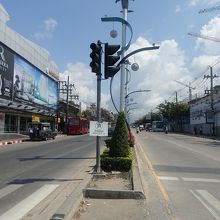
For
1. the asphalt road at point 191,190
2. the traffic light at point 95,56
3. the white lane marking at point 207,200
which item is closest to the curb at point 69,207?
the asphalt road at point 191,190

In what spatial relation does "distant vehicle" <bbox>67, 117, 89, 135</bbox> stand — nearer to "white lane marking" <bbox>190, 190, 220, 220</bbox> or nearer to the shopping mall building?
the shopping mall building

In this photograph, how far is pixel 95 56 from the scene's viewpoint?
1459 cm

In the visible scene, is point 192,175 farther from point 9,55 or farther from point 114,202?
point 9,55

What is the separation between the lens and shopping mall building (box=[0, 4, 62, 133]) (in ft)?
187

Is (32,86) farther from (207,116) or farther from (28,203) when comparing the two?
(28,203)

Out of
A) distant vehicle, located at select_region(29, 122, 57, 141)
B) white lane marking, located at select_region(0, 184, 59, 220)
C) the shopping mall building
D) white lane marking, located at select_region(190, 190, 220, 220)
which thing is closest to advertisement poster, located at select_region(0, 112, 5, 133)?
the shopping mall building

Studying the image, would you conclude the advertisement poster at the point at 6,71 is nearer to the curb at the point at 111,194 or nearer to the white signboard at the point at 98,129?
the white signboard at the point at 98,129

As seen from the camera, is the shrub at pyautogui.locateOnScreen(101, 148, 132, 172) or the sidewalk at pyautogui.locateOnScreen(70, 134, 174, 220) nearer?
the sidewalk at pyautogui.locateOnScreen(70, 134, 174, 220)

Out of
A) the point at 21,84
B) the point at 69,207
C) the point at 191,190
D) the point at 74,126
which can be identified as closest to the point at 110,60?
the point at 191,190

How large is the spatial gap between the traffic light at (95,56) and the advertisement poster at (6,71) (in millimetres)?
42115

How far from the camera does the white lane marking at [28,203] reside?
929 centimetres

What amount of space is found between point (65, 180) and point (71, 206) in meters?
5.42

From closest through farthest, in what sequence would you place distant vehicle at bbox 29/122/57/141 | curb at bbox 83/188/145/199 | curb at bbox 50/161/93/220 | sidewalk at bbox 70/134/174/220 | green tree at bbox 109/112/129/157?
1. curb at bbox 50/161/93/220
2. sidewalk at bbox 70/134/174/220
3. curb at bbox 83/188/145/199
4. green tree at bbox 109/112/129/157
5. distant vehicle at bbox 29/122/57/141

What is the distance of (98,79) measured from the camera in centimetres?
1502
